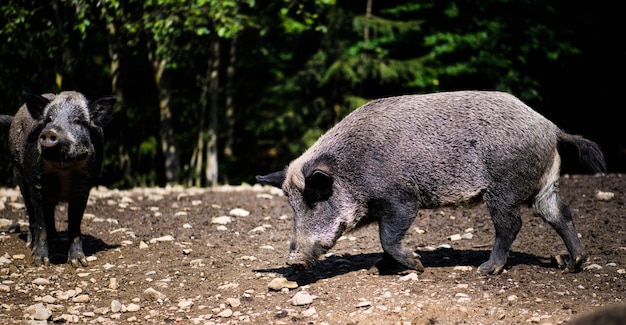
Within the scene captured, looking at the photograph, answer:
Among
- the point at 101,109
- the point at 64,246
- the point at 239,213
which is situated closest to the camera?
the point at 101,109

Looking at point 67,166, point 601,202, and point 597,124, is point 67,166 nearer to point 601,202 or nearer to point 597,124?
point 601,202

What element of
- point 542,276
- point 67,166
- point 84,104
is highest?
point 84,104

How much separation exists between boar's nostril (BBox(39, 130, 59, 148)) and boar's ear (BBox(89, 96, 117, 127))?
69 cm

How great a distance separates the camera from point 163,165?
750 inches

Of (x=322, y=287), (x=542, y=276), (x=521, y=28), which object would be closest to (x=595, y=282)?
(x=542, y=276)

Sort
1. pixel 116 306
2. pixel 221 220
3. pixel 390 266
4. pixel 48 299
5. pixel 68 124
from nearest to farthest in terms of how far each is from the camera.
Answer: pixel 116 306 → pixel 48 299 → pixel 390 266 → pixel 68 124 → pixel 221 220

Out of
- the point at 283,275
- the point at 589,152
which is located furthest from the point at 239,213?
the point at 589,152

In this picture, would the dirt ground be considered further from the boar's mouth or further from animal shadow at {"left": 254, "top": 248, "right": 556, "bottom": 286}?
the boar's mouth

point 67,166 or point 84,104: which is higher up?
point 84,104

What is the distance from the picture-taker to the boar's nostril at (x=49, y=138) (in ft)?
19.9

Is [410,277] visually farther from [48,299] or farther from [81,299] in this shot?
[48,299]

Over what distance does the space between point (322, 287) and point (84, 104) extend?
115 inches

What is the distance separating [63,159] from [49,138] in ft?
0.91

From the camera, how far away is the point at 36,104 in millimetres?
6625
